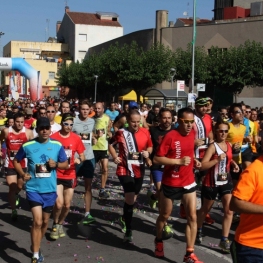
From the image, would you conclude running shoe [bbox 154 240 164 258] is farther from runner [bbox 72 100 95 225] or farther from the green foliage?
the green foliage

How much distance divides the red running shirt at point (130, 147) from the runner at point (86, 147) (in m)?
1.05

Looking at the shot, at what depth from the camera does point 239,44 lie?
39562 mm

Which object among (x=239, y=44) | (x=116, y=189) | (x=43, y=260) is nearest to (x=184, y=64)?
(x=239, y=44)

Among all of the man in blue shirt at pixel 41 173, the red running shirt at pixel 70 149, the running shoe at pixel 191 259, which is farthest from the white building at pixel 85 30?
the running shoe at pixel 191 259

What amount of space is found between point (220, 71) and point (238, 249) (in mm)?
33742

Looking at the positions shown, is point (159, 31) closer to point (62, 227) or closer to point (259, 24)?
point (259, 24)

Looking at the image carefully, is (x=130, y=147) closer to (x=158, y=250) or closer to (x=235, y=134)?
(x=158, y=250)

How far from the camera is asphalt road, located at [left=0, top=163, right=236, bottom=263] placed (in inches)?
227

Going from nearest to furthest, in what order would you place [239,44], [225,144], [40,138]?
1. [40,138]
2. [225,144]
3. [239,44]

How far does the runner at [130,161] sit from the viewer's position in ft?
20.9

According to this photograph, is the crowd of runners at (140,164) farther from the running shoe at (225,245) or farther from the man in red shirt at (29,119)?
the man in red shirt at (29,119)

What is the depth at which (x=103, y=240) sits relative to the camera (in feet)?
21.3

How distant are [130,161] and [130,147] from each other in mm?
190

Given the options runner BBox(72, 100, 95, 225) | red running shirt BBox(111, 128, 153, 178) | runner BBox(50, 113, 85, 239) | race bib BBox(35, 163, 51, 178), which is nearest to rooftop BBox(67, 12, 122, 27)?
runner BBox(72, 100, 95, 225)
